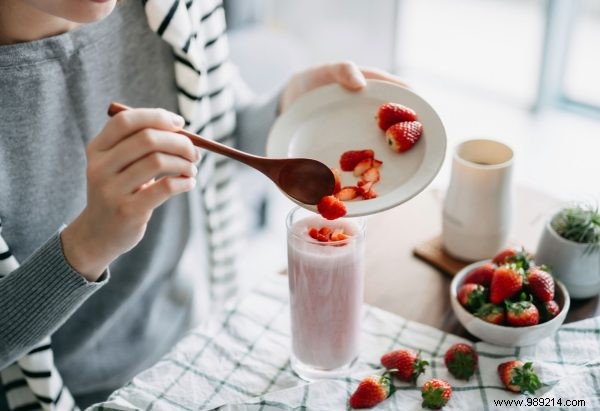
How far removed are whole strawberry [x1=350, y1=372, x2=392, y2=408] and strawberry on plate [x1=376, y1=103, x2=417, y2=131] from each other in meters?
0.37

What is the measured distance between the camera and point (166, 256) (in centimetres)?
124

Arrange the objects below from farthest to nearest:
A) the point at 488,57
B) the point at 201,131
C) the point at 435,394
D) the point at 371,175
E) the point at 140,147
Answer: the point at 488,57, the point at 201,131, the point at 371,175, the point at 435,394, the point at 140,147

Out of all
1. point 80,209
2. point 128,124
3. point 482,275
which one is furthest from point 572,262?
point 80,209

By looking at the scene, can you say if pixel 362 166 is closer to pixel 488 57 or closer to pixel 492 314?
pixel 492 314

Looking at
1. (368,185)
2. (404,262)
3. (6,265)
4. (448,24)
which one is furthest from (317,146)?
(448,24)

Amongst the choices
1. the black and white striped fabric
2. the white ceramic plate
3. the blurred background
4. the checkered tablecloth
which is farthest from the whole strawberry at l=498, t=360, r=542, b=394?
the blurred background

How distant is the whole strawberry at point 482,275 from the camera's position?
0.93 m

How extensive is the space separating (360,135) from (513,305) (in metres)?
0.33

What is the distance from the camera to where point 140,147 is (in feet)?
2.26

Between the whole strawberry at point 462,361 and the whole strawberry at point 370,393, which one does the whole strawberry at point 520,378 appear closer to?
the whole strawberry at point 462,361

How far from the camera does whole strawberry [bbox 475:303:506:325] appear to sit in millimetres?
882

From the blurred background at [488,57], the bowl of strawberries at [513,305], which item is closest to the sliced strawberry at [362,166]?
the bowl of strawberries at [513,305]

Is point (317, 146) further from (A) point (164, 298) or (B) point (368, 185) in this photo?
(A) point (164, 298)

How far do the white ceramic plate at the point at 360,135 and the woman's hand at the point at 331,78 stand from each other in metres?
0.02
